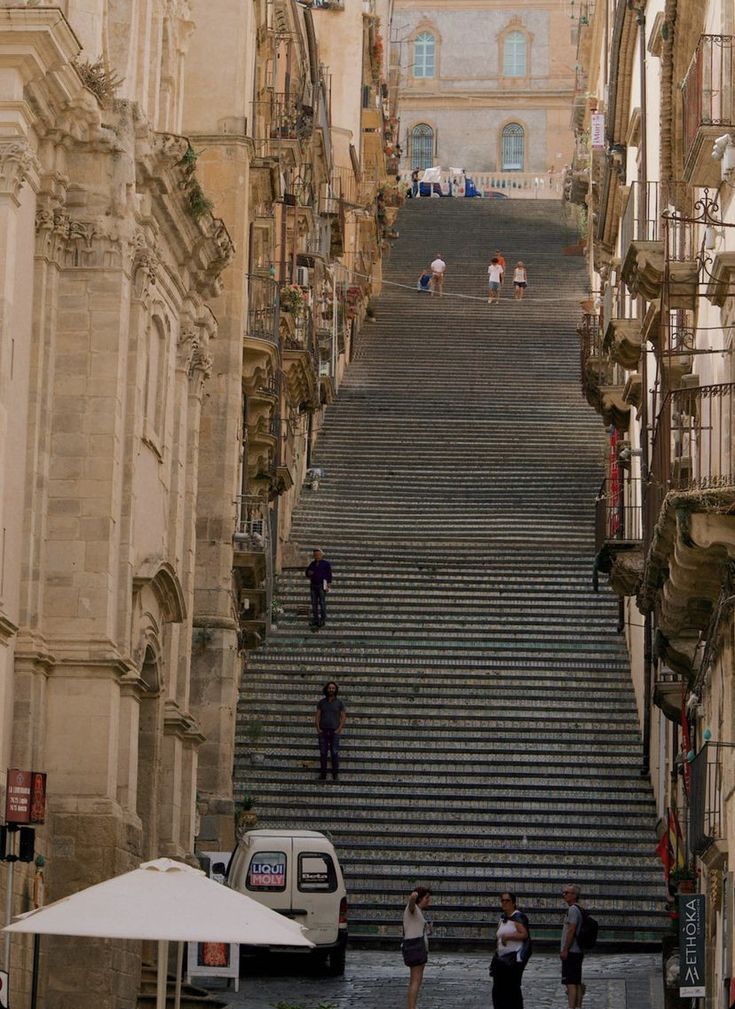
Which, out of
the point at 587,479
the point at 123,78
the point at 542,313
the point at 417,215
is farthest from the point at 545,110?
the point at 123,78

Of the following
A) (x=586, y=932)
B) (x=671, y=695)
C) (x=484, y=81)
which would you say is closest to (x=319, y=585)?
(x=671, y=695)

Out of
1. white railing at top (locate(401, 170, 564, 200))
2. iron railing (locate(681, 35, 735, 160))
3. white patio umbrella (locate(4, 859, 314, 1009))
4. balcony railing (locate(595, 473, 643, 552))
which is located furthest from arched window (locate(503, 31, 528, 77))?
white patio umbrella (locate(4, 859, 314, 1009))

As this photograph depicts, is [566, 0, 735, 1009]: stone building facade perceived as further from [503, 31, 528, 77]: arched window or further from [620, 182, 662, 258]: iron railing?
[503, 31, 528, 77]: arched window

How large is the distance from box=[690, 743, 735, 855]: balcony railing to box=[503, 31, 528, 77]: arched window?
75.8 metres

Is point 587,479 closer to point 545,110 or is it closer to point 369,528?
point 369,528

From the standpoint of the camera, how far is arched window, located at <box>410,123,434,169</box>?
100 meters

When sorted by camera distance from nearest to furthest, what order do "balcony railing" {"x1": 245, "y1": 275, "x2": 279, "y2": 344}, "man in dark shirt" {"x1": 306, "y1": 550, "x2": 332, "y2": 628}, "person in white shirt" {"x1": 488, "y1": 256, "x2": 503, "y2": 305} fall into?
"balcony railing" {"x1": 245, "y1": 275, "x2": 279, "y2": 344}
"man in dark shirt" {"x1": 306, "y1": 550, "x2": 332, "y2": 628}
"person in white shirt" {"x1": 488, "y1": 256, "x2": 503, "y2": 305}

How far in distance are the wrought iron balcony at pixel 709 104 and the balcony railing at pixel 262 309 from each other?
15076 millimetres

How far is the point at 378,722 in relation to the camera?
3862cm

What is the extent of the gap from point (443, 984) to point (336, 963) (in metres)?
1.36

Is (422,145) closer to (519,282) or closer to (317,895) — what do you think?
(519,282)

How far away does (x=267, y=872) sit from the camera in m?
29.3

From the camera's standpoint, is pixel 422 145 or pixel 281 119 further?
pixel 422 145

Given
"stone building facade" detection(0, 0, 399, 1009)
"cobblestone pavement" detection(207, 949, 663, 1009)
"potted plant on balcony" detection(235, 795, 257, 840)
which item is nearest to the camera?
"stone building facade" detection(0, 0, 399, 1009)
